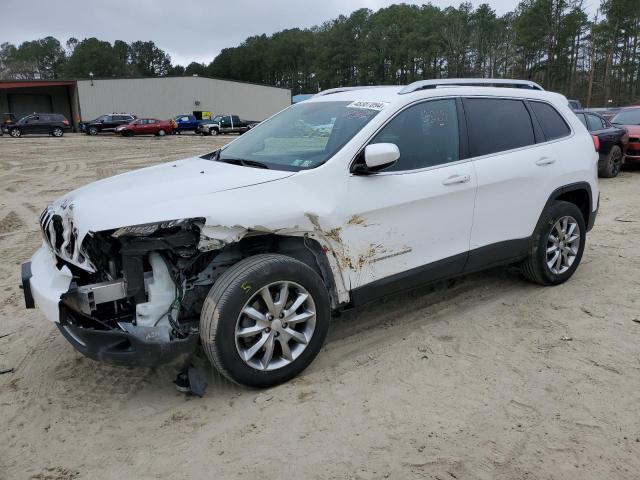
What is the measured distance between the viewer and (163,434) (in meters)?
2.87

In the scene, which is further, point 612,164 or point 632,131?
point 632,131

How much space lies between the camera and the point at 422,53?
84062 millimetres

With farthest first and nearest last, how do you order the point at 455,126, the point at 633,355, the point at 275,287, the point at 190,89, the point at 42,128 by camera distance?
the point at 190,89, the point at 42,128, the point at 455,126, the point at 633,355, the point at 275,287

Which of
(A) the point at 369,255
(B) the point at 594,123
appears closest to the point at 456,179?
(A) the point at 369,255

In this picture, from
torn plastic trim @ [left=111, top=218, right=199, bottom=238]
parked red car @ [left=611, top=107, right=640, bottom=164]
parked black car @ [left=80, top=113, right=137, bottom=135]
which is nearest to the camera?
torn plastic trim @ [left=111, top=218, right=199, bottom=238]

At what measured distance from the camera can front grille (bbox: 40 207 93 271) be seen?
2945mm

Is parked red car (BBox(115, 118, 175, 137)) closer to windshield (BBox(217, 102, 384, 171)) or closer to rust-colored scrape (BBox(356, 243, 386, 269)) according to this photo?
windshield (BBox(217, 102, 384, 171))

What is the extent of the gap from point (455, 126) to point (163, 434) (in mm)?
2979

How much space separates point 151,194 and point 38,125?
3452 cm

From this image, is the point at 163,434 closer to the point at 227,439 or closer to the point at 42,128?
the point at 227,439

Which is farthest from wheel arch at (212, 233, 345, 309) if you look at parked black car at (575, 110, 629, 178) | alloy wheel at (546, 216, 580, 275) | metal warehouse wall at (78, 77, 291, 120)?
metal warehouse wall at (78, 77, 291, 120)

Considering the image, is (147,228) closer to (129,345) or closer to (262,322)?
(129,345)

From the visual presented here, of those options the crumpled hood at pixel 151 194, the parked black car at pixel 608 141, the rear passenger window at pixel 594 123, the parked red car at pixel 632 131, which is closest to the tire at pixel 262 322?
the crumpled hood at pixel 151 194

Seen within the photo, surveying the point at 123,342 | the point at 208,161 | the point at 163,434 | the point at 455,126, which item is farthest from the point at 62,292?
the point at 455,126
